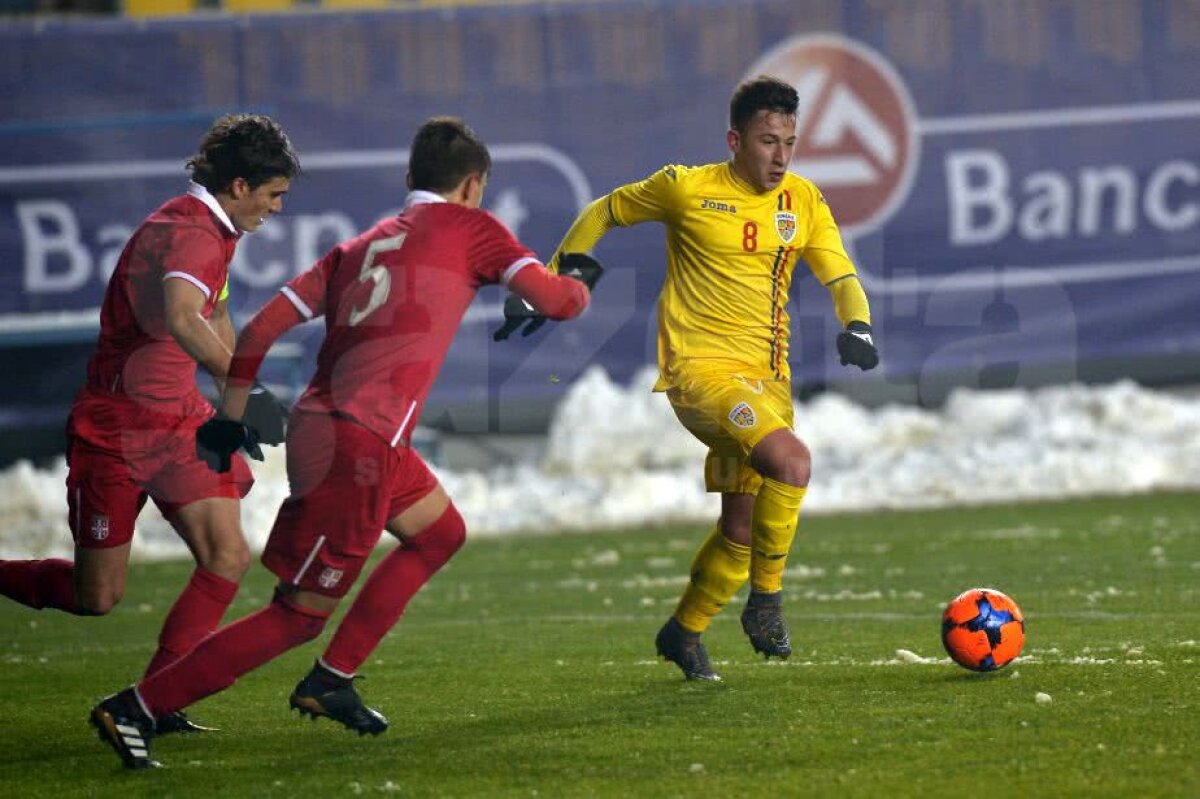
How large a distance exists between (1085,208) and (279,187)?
9729mm

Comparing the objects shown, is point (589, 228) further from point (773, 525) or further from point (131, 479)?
point (131, 479)

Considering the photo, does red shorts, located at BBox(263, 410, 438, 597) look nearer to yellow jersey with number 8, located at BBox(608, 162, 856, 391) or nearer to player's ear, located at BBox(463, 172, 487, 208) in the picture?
player's ear, located at BBox(463, 172, 487, 208)

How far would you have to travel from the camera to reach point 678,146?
595 inches

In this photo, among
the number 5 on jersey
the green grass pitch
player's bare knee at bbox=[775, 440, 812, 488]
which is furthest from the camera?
player's bare knee at bbox=[775, 440, 812, 488]

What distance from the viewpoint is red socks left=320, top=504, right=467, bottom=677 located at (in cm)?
639

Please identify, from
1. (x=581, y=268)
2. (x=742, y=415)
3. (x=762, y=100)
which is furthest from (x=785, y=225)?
(x=581, y=268)

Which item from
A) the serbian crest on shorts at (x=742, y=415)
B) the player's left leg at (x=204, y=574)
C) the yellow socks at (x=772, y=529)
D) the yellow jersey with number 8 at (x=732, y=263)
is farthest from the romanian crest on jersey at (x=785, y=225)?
the player's left leg at (x=204, y=574)

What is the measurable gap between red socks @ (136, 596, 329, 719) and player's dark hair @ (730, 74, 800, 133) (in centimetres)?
291

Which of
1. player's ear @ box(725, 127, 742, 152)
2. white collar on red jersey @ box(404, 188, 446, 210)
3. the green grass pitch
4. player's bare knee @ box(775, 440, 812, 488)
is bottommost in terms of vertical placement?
the green grass pitch

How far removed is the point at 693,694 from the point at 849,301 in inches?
67.0

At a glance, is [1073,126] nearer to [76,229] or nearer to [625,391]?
[625,391]

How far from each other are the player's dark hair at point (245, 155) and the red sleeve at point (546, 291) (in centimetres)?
106

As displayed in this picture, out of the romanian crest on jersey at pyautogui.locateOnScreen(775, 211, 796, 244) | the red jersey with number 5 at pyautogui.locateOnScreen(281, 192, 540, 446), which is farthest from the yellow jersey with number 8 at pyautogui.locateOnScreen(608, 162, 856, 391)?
the red jersey with number 5 at pyautogui.locateOnScreen(281, 192, 540, 446)

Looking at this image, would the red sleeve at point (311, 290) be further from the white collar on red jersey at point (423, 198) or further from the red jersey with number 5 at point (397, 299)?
the white collar on red jersey at point (423, 198)
